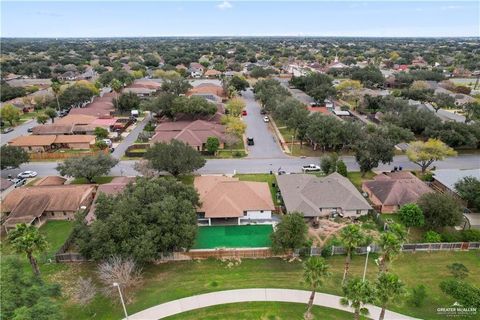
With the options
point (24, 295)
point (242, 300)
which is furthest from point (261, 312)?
point (24, 295)

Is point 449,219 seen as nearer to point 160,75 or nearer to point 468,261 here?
point 468,261

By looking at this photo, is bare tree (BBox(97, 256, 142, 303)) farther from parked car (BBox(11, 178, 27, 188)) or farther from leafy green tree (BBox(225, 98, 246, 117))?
leafy green tree (BBox(225, 98, 246, 117))

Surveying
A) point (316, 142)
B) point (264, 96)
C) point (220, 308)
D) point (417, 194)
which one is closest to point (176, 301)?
point (220, 308)

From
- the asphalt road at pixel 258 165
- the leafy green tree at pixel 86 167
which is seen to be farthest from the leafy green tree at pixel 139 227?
the asphalt road at pixel 258 165

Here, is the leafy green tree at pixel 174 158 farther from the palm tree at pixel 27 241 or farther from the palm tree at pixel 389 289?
the palm tree at pixel 389 289

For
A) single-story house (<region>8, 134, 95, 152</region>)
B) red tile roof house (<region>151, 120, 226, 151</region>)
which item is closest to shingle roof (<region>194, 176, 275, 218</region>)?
red tile roof house (<region>151, 120, 226, 151</region>)
